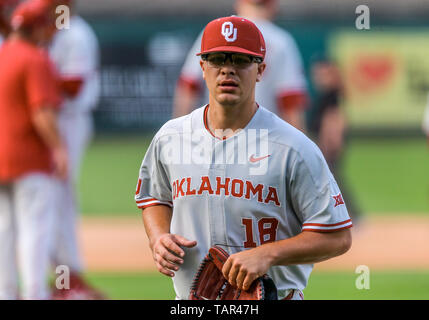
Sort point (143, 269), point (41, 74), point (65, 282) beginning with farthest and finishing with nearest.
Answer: point (143, 269) → point (65, 282) → point (41, 74)

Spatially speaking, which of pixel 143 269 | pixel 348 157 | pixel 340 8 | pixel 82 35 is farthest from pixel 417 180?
pixel 82 35

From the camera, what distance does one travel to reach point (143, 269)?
7281mm

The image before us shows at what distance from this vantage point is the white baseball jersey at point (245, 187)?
8.37 feet

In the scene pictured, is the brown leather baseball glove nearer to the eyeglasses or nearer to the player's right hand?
the player's right hand

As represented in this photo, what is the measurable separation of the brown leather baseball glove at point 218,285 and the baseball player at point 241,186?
0.05 m

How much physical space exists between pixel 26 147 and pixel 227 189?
2900 millimetres

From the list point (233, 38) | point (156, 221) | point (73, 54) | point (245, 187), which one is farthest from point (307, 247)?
point (73, 54)

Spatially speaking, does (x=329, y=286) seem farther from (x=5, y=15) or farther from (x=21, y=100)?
(x=5, y=15)

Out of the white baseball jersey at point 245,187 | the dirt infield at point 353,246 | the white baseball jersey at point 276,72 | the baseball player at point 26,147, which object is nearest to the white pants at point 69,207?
the baseball player at point 26,147

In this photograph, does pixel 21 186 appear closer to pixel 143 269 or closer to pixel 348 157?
pixel 143 269
